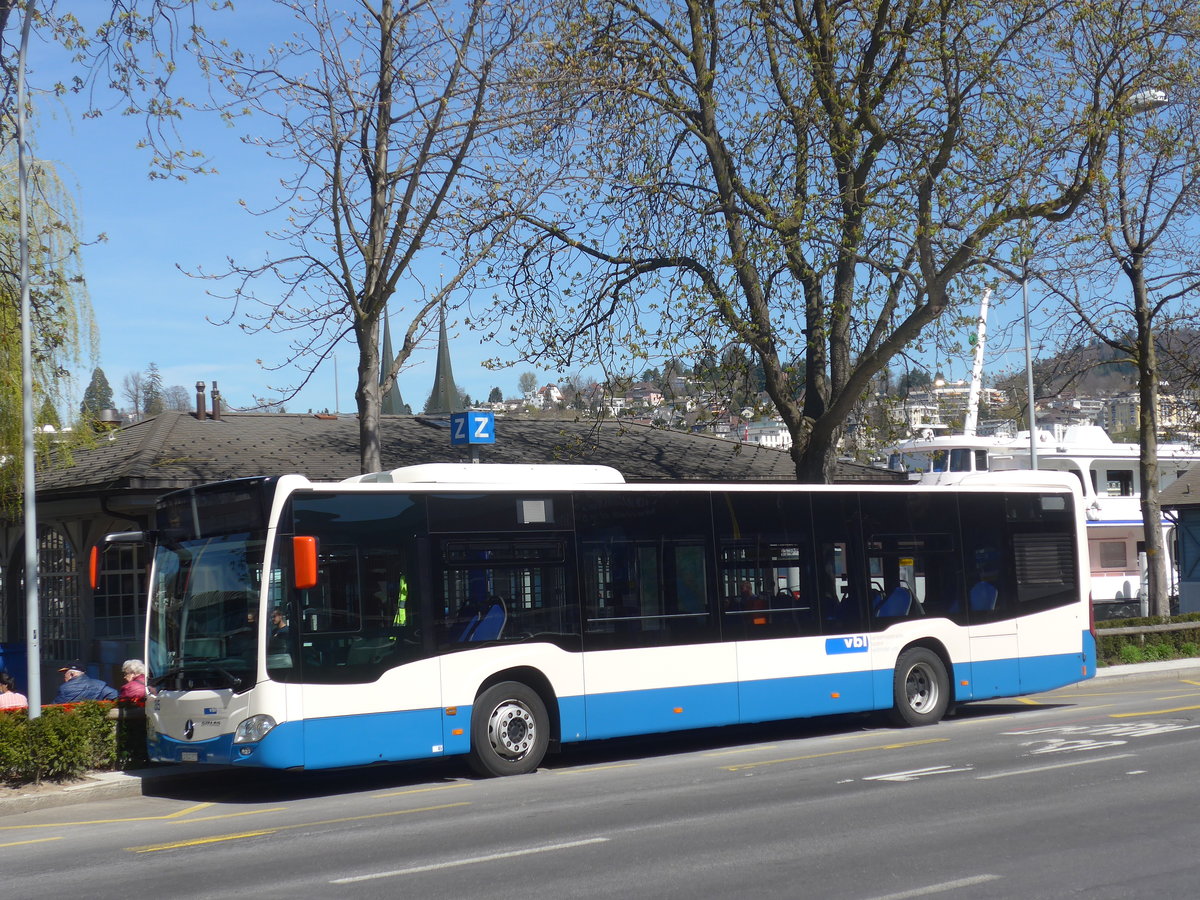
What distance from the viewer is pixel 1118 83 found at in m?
20.2

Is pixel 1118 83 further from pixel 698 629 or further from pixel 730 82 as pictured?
pixel 698 629

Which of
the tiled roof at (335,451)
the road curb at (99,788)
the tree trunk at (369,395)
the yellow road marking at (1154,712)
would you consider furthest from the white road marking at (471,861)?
the tiled roof at (335,451)

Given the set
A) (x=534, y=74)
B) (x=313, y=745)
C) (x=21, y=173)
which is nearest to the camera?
(x=313, y=745)

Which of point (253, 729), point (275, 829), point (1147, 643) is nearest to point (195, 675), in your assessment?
point (253, 729)

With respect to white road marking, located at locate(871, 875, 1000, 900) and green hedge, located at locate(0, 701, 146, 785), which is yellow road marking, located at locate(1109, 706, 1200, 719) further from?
green hedge, located at locate(0, 701, 146, 785)

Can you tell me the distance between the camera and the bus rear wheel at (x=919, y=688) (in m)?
16.4

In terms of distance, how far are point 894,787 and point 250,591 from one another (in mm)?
6119

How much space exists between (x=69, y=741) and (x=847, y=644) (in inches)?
352

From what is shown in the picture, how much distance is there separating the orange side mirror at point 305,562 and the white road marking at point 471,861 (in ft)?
11.5

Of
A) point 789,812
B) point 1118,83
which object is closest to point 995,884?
point 789,812

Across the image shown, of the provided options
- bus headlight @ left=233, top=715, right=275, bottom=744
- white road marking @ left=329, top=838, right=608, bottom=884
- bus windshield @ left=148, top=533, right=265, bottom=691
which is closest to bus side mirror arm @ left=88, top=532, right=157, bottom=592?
bus windshield @ left=148, top=533, right=265, bottom=691

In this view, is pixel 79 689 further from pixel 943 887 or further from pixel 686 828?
pixel 943 887

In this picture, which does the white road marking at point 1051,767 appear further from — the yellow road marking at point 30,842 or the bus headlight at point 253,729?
the yellow road marking at point 30,842

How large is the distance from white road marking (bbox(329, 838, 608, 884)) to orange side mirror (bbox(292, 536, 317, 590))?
351 cm
